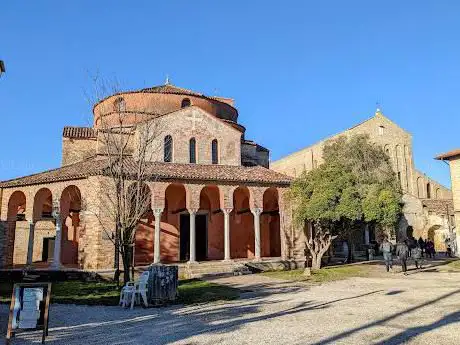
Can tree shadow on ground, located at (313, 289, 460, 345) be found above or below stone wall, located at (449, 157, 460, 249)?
below

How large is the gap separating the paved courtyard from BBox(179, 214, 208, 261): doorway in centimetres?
1088

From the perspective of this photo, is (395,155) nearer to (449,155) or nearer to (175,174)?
(449,155)

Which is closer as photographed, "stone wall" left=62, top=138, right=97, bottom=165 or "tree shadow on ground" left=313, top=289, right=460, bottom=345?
"tree shadow on ground" left=313, top=289, right=460, bottom=345

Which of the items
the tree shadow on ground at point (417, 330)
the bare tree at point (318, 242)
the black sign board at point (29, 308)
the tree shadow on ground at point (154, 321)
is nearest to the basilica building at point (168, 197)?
the bare tree at point (318, 242)

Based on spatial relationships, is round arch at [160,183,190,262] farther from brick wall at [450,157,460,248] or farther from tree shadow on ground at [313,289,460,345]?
brick wall at [450,157,460,248]

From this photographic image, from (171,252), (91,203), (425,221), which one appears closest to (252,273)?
(171,252)

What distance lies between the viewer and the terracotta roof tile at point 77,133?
2714cm

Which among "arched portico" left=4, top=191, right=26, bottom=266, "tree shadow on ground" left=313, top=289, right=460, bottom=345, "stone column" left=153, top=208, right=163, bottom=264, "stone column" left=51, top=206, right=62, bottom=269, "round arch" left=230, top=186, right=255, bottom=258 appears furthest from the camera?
"round arch" left=230, top=186, right=255, bottom=258

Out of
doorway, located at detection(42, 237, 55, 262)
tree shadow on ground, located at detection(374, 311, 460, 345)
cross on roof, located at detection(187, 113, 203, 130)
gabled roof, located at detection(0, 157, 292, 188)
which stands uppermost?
cross on roof, located at detection(187, 113, 203, 130)

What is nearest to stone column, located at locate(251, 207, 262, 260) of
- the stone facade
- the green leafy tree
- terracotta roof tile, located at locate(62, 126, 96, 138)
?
the green leafy tree

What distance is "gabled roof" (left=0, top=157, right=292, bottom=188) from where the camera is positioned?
19.5m

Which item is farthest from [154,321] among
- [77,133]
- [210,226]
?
[77,133]

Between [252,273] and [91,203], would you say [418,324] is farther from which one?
[91,203]

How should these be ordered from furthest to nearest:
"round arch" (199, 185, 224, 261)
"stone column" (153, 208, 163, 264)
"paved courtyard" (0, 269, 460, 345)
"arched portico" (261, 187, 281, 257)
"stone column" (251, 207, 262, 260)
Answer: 1. "arched portico" (261, 187, 281, 257)
2. "round arch" (199, 185, 224, 261)
3. "stone column" (251, 207, 262, 260)
4. "stone column" (153, 208, 163, 264)
5. "paved courtyard" (0, 269, 460, 345)
